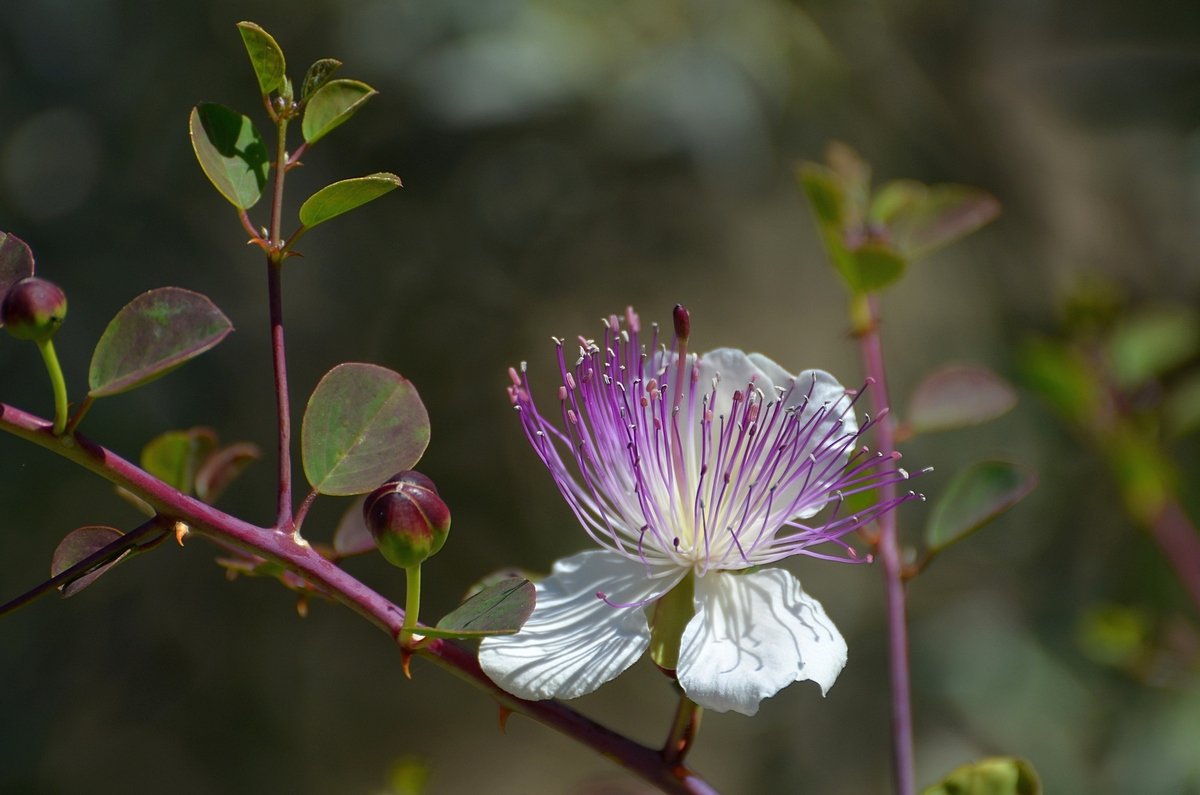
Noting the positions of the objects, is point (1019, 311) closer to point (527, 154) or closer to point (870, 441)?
point (527, 154)

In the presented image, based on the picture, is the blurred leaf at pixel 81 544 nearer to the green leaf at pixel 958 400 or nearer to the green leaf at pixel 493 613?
the green leaf at pixel 493 613

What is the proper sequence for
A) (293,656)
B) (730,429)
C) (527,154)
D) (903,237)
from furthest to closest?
1. (293,656)
2. (527,154)
3. (903,237)
4. (730,429)

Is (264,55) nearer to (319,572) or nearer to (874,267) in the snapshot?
(319,572)

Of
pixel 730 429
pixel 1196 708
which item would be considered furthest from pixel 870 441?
pixel 1196 708

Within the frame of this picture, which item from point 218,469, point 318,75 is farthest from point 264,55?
Answer: point 218,469

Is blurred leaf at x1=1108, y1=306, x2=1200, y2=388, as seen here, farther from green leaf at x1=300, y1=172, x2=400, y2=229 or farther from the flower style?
green leaf at x1=300, y1=172, x2=400, y2=229

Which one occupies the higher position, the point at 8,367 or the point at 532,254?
the point at 532,254

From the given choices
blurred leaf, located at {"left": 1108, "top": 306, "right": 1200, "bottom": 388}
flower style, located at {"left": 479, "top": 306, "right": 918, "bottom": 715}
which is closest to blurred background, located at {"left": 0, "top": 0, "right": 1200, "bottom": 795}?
blurred leaf, located at {"left": 1108, "top": 306, "right": 1200, "bottom": 388}
